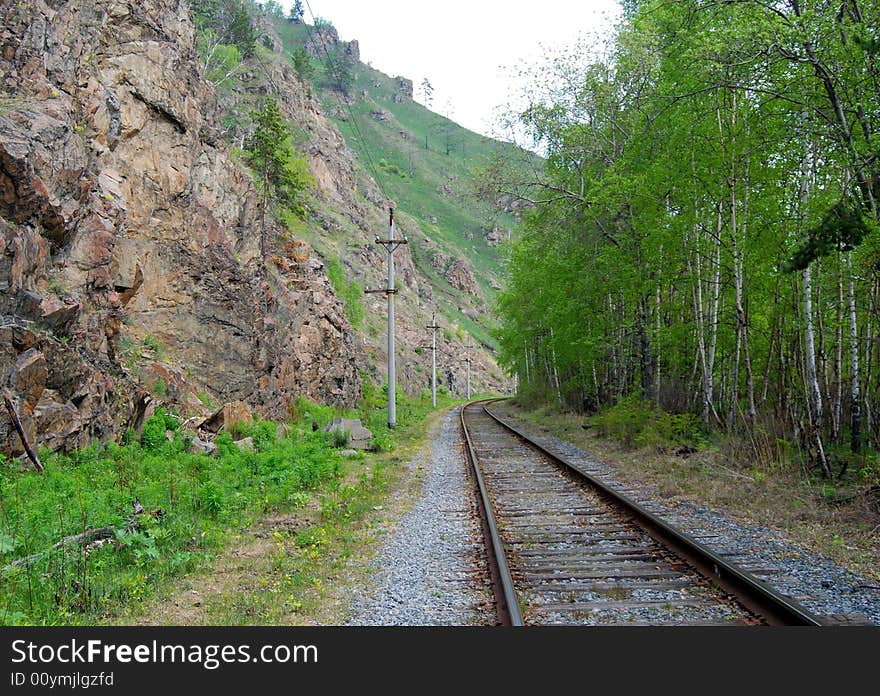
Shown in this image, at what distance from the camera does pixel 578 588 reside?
499 centimetres

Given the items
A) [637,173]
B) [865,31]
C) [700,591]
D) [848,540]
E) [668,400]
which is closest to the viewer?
[700,591]

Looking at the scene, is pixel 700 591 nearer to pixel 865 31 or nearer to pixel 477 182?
pixel 865 31

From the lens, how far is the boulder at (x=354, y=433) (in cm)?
1636

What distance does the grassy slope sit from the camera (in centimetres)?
8438

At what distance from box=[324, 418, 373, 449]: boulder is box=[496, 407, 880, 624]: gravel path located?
363 inches

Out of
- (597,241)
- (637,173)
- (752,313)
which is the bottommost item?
(752,313)

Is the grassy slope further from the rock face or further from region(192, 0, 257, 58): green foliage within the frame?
Answer: the rock face

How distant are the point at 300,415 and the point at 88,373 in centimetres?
987

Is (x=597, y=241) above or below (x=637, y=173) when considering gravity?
below

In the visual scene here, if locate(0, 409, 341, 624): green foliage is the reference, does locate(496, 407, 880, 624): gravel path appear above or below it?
above

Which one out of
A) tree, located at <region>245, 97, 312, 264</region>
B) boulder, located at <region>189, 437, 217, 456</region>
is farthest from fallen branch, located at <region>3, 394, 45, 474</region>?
tree, located at <region>245, 97, 312, 264</region>

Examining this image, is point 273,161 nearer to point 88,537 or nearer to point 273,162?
point 273,162

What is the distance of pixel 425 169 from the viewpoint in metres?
143
